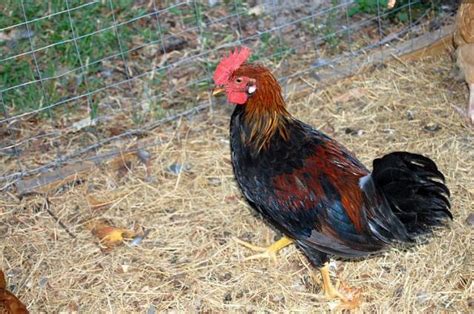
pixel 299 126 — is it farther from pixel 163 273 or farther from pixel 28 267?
pixel 28 267

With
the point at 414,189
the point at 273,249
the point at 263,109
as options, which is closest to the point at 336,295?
the point at 273,249

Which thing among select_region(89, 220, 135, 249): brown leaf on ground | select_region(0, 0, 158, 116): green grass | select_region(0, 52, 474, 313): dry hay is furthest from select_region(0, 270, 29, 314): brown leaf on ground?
select_region(0, 0, 158, 116): green grass

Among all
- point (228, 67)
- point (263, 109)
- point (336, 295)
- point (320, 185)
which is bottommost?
point (336, 295)

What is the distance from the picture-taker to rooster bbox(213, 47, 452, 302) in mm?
3717

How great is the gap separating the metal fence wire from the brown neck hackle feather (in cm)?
156

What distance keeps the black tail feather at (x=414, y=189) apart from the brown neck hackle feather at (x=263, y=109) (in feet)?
2.03

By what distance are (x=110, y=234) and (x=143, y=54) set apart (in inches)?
75.8

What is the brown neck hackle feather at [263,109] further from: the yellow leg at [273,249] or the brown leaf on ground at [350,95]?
the brown leaf on ground at [350,95]

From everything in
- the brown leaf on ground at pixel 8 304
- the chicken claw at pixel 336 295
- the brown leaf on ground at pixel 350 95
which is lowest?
the chicken claw at pixel 336 295

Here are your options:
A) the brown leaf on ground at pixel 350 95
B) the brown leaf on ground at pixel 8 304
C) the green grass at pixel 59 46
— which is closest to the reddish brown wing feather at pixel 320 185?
the brown leaf on ground at pixel 8 304

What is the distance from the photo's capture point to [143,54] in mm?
6137

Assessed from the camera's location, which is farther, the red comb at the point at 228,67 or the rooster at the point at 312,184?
the red comb at the point at 228,67

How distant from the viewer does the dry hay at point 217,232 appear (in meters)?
4.26

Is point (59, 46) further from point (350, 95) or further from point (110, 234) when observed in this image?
point (350, 95)
